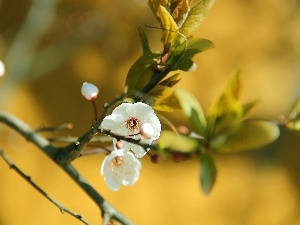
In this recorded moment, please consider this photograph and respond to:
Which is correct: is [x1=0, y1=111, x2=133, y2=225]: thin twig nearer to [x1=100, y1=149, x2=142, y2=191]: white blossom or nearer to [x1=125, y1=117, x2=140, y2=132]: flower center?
[x1=100, y1=149, x2=142, y2=191]: white blossom

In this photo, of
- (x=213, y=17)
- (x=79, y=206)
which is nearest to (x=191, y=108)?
(x=79, y=206)

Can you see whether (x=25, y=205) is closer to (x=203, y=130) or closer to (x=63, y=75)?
(x=63, y=75)

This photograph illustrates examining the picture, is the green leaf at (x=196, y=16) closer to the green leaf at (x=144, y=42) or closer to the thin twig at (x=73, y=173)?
the green leaf at (x=144, y=42)

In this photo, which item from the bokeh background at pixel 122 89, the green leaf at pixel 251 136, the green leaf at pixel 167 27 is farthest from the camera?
the bokeh background at pixel 122 89

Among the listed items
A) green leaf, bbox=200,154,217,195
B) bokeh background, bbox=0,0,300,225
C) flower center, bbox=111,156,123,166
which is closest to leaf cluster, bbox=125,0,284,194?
green leaf, bbox=200,154,217,195

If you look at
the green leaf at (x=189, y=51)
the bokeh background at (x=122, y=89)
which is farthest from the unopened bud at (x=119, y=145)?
the bokeh background at (x=122, y=89)

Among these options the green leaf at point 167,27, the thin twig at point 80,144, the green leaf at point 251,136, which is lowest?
the thin twig at point 80,144

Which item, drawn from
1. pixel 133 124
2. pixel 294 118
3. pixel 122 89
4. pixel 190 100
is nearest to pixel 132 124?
pixel 133 124
